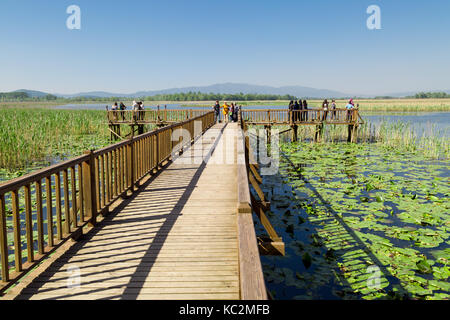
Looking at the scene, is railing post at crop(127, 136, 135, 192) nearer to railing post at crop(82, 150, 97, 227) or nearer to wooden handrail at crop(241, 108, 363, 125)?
railing post at crop(82, 150, 97, 227)

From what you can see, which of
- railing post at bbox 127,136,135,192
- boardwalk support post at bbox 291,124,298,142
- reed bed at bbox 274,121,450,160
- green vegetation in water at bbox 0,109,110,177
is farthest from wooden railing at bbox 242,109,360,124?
railing post at bbox 127,136,135,192

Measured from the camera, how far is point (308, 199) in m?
10.0

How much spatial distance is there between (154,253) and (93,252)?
71 cm

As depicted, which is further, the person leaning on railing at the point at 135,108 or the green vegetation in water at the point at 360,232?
the person leaning on railing at the point at 135,108

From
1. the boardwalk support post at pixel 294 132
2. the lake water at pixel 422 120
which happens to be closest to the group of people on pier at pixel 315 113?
the boardwalk support post at pixel 294 132

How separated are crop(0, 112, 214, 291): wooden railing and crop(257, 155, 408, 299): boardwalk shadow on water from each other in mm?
2851

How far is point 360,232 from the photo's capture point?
24.2 ft

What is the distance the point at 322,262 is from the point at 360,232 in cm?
176

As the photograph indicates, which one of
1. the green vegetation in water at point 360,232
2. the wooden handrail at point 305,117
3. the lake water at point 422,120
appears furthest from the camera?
the lake water at point 422,120

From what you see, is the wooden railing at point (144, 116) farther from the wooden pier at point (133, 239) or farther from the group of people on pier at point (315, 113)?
the wooden pier at point (133, 239)

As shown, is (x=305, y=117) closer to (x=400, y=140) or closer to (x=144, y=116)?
(x=400, y=140)

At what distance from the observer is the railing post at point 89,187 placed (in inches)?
181

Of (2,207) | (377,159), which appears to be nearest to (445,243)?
(2,207)

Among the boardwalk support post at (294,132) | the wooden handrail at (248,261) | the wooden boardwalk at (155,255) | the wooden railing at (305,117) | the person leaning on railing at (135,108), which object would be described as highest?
the person leaning on railing at (135,108)
